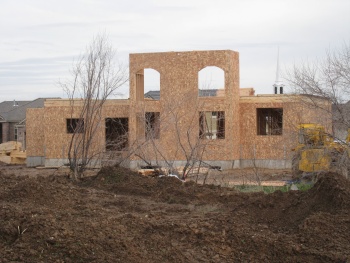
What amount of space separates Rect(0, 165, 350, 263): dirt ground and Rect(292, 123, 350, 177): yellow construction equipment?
7.04m

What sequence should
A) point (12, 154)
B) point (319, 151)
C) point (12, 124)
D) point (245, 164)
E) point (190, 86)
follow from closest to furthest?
point (319, 151)
point (190, 86)
point (245, 164)
point (12, 154)
point (12, 124)

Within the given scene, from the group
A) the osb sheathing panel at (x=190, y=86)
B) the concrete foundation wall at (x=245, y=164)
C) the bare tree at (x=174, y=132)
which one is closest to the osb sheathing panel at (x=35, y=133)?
the bare tree at (x=174, y=132)

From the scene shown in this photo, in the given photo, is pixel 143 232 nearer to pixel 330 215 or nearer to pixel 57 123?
pixel 330 215

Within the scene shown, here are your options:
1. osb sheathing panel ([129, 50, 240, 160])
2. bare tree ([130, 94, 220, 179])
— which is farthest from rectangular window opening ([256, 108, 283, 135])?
osb sheathing panel ([129, 50, 240, 160])

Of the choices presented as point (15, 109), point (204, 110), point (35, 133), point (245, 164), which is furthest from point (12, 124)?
point (204, 110)

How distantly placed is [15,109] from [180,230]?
53.6 metres

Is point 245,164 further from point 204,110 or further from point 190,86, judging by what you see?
point 190,86

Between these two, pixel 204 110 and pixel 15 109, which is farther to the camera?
pixel 15 109

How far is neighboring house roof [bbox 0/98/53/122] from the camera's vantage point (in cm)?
6009

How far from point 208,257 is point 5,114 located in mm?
53306

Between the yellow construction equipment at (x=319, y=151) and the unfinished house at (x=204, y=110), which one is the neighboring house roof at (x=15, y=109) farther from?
the yellow construction equipment at (x=319, y=151)

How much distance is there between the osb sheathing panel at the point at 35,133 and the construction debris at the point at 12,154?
457 centimetres

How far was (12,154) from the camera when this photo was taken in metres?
45.1

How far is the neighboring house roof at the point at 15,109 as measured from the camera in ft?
197
